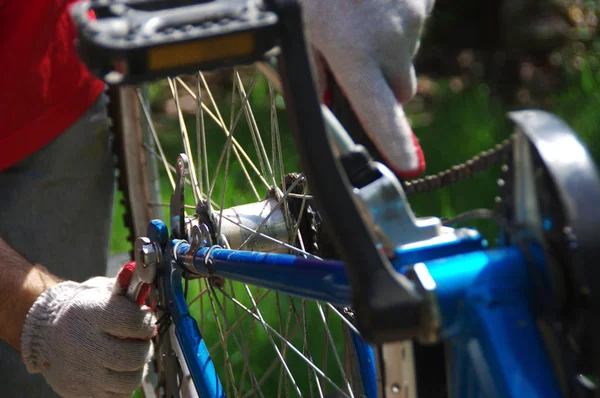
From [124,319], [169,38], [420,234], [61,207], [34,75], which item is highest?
[169,38]

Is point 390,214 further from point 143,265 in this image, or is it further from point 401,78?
point 143,265

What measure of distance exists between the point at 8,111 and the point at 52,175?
0.16m

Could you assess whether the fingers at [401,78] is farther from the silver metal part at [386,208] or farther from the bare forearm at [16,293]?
the bare forearm at [16,293]

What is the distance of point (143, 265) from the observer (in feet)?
3.26

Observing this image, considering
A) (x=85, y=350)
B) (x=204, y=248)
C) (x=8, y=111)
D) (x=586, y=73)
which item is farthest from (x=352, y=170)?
(x=586, y=73)

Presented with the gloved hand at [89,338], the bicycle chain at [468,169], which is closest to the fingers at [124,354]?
the gloved hand at [89,338]

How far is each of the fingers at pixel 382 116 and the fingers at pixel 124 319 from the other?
0.42 m

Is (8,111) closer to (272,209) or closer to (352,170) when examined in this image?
(272,209)

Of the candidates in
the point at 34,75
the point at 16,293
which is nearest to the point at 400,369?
the point at 16,293

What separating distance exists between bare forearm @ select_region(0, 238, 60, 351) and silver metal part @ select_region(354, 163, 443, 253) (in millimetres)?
618

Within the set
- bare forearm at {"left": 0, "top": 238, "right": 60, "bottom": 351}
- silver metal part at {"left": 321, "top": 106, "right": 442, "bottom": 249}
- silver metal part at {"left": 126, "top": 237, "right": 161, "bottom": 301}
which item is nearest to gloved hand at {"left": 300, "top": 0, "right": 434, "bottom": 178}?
silver metal part at {"left": 321, "top": 106, "right": 442, "bottom": 249}

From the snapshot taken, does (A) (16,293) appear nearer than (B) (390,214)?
No

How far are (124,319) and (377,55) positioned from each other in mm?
461

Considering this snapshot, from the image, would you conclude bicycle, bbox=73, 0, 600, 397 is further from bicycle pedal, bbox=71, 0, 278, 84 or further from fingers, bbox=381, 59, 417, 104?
fingers, bbox=381, 59, 417, 104
